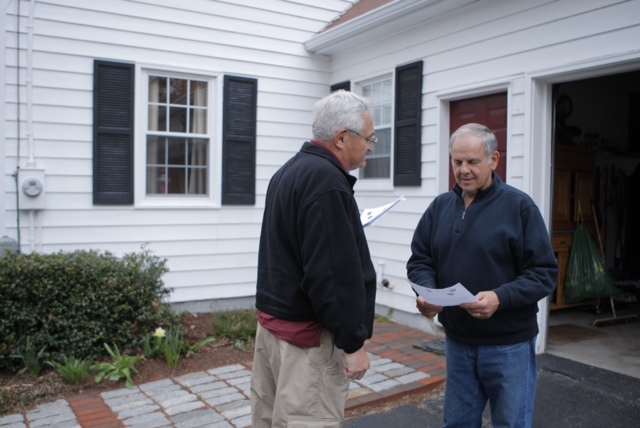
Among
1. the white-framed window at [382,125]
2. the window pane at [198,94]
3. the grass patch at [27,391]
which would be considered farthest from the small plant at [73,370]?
the white-framed window at [382,125]

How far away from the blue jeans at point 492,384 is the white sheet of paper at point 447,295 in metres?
0.34

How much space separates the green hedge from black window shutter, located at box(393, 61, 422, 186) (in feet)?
9.53

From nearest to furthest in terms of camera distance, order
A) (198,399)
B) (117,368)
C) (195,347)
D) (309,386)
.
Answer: (309,386), (198,399), (117,368), (195,347)

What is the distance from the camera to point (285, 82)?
7.07 meters

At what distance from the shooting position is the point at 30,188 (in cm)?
550

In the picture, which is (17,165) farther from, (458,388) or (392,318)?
(458,388)

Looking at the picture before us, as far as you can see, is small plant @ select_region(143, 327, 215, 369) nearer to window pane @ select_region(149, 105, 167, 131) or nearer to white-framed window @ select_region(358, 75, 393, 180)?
window pane @ select_region(149, 105, 167, 131)

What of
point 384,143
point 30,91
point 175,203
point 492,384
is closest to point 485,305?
point 492,384

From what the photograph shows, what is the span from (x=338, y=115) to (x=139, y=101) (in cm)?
448

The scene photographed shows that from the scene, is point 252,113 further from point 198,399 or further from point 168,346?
point 198,399

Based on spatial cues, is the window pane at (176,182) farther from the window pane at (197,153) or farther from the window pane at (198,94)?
the window pane at (198,94)

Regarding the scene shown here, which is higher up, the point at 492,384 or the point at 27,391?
the point at 492,384

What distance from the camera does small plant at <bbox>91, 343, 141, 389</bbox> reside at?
14.3ft

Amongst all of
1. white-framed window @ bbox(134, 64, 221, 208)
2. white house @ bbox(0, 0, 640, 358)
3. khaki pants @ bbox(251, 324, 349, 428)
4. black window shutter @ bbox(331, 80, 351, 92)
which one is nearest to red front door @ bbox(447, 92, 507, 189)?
white house @ bbox(0, 0, 640, 358)
